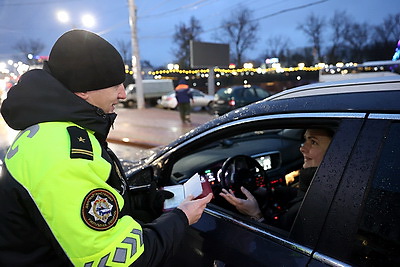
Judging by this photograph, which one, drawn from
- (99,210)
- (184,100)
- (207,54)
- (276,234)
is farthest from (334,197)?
(207,54)

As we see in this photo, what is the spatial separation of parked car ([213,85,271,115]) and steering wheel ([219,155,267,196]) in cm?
989

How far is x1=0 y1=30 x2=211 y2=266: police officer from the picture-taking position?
0.89 m

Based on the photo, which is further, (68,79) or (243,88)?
(243,88)

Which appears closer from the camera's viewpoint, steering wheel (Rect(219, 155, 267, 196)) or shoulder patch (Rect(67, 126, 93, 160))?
shoulder patch (Rect(67, 126, 93, 160))

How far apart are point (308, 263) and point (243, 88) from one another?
11.8m

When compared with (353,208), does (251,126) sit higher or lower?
higher

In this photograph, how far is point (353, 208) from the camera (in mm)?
1088

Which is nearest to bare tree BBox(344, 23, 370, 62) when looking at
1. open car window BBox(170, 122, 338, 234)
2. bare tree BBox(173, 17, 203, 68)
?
bare tree BBox(173, 17, 203, 68)

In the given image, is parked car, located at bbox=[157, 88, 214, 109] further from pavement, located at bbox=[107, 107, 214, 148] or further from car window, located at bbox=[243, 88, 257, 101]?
car window, located at bbox=[243, 88, 257, 101]

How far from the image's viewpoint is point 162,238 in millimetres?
1088

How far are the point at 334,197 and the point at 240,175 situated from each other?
0.98 m

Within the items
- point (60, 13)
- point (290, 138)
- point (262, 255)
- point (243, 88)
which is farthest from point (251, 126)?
point (60, 13)

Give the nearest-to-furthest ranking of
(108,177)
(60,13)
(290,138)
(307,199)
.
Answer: (108,177) < (307,199) < (290,138) < (60,13)

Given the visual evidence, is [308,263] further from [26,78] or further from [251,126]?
[26,78]
